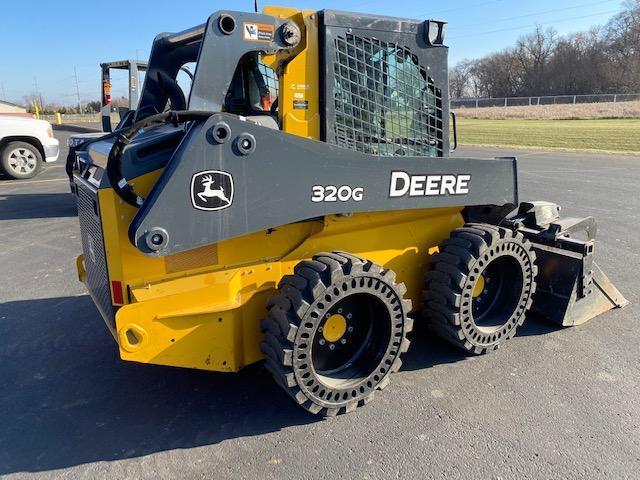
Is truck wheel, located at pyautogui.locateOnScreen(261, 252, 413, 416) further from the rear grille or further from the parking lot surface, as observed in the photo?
the rear grille

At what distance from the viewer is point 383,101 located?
3359mm

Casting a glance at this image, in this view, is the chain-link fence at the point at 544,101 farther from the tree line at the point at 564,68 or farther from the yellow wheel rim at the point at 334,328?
the yellow wheel rim at the point at 334,328

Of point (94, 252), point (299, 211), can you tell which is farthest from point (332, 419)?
point (94, 252)

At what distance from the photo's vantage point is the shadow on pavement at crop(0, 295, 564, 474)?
9.80ft

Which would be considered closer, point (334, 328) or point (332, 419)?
point (332, 419)

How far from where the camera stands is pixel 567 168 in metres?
14.4

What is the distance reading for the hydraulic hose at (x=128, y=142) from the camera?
260 centimetres

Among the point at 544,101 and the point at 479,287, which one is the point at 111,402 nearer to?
the point at 479,287

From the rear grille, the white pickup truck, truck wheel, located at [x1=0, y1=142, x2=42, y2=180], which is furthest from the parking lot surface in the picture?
truck wheel, located at [x1=0, y1=142, x2=42, y2=180]

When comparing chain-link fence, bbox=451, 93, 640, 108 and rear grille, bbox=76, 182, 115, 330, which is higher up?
chain-link fence, bbox=451, 93, 640, 108

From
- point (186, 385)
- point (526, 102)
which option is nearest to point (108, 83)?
point (186, 385)

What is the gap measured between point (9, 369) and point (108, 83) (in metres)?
8.58

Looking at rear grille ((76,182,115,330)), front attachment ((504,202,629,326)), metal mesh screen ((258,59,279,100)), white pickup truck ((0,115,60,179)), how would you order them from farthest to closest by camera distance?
white pickup truck ((0,115,60,179))
front attachment ((504,202,629,326))
metal mesh screen ((258,59,279,100))
rear grille ((76,182,115,330))

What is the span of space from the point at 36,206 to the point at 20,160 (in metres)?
4.00
